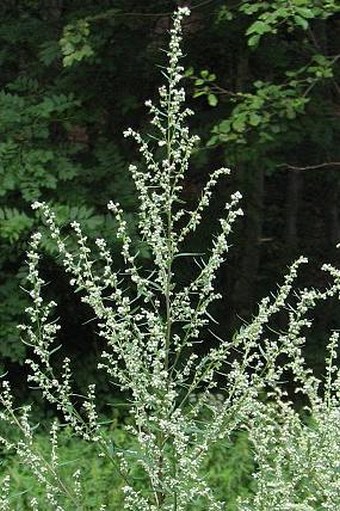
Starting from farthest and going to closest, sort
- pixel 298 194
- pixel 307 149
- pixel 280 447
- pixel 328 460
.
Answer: pixel 298 194
pixel 307 149
pixel 280 447
pixel 328 460

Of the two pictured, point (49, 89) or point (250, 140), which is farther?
point (49, 89)

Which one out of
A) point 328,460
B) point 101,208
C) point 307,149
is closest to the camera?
point 328,460

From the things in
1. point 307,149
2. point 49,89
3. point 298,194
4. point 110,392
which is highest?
point 49,89

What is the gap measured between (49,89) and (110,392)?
6.62 ft

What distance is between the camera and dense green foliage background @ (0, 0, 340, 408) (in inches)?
199

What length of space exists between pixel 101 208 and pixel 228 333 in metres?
1.56

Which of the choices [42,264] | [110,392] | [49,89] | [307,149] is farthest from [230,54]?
[110,392]

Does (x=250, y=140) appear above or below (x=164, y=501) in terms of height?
above

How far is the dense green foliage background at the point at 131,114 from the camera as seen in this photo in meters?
5.05

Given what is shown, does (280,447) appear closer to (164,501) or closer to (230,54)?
(164,501)

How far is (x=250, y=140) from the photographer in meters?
5.32

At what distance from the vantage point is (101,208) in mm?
5691

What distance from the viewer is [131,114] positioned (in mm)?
6297

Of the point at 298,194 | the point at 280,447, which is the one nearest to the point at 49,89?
the point at 298,194
